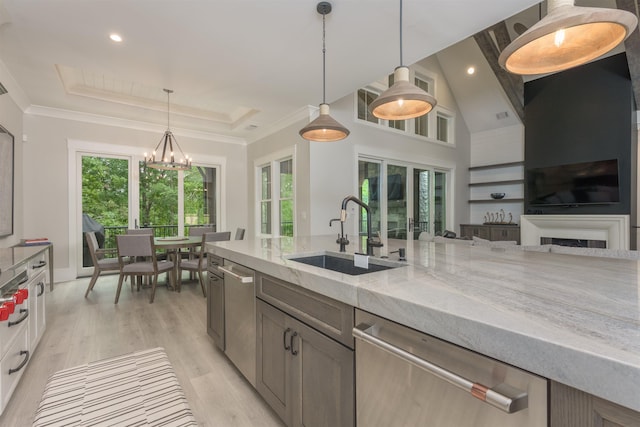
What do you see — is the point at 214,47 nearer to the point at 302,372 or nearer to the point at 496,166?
the point at 302,372

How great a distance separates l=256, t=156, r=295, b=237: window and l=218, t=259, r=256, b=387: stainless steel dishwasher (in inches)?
116

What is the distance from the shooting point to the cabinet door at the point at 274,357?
1.51 metres

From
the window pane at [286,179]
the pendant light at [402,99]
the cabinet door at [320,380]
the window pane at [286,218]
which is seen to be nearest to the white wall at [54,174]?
the window pane at [286,179]

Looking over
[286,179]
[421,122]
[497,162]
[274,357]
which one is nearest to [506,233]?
[497,162]

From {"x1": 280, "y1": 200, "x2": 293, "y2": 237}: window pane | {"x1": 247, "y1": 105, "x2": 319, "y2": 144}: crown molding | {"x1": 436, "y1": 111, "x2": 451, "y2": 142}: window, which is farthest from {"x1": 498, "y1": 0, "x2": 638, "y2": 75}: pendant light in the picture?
{"x1": 436, "y1": 111, "x2": 451, "y2": 142}: window

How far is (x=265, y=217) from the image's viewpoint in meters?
6.14

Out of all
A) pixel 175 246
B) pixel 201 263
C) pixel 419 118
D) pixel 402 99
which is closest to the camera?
pixel 402 99

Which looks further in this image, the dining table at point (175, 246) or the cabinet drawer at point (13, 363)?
the dining table at point (175, 246)

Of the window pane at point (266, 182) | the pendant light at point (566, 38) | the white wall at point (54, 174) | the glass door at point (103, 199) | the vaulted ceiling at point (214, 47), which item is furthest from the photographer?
the window pane at point (266, 182)

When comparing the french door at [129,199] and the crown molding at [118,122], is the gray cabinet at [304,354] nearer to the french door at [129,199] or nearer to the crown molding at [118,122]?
the french door at [129,199]

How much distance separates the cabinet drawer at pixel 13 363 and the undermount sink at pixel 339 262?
178 cm

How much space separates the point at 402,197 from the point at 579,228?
10.6 feet

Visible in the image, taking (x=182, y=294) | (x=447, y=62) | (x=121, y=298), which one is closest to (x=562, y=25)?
(x=182, y=294)

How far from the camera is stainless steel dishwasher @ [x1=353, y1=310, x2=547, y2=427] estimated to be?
26.0 inches
